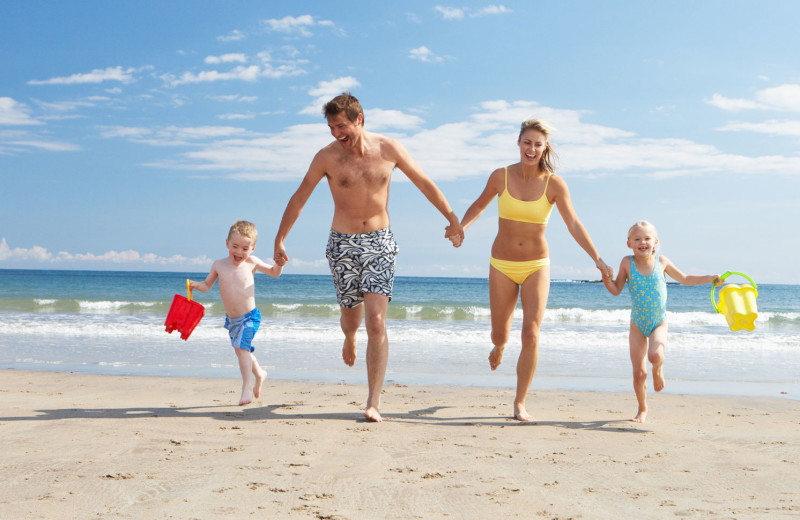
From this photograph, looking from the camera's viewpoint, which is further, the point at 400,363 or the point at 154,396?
the point at 400,363

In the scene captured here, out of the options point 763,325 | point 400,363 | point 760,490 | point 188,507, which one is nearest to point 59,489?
point 188,507

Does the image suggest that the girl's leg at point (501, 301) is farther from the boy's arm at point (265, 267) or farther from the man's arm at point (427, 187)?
the boy's arm at point (265, 267)

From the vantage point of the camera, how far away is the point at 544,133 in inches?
203

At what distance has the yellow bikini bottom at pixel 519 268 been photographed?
206 inches

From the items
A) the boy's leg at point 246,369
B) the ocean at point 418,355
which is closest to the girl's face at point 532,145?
the boy's leg at point 246,369

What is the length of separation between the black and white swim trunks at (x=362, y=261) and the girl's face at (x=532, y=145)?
4.05 feet

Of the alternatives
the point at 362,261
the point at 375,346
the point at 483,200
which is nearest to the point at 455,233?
the point at 483,200

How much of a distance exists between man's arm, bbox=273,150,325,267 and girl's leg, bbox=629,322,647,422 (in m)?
2.83

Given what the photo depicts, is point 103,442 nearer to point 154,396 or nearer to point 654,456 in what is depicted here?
point 154,396

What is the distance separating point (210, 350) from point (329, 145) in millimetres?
6189

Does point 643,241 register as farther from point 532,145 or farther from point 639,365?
point 532,145

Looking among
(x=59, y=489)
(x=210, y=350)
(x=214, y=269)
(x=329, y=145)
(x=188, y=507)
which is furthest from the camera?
(x=210, y=350)

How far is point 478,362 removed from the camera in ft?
31.7

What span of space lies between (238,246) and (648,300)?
3.47 metres
